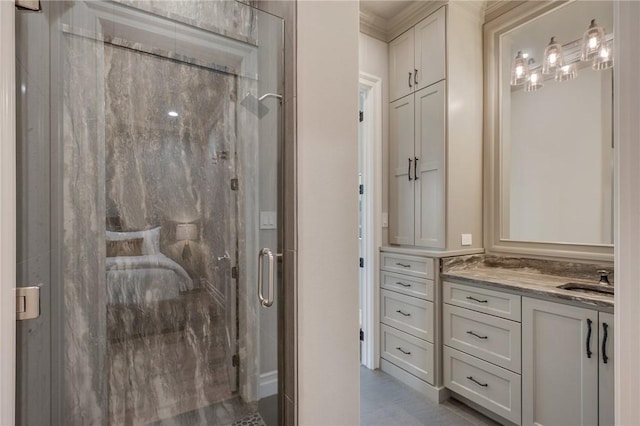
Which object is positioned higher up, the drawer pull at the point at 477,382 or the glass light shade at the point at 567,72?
the glass light shade at the point at 567,72

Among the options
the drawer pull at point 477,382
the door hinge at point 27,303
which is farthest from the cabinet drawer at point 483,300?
the door hinge at point 27,303

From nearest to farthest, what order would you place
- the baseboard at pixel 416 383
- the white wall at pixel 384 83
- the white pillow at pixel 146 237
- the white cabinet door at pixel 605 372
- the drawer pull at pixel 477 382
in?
the white pillow at pixel 146 237
the white cabinet door at pixel 605 372
the drawer pull at pixel 477 382
the baseboard at pixel 416 383
the white wall at pixel 384 83

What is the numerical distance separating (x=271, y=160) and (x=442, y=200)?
5.01ft

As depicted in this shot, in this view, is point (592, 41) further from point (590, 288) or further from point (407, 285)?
point (407, 285)

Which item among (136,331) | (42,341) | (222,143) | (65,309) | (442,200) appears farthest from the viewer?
(442,200)

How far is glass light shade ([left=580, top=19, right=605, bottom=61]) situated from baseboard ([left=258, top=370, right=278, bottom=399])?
2.53m

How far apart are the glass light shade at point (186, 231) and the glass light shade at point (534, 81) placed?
2493 millimetres

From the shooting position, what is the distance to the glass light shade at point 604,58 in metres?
1.94

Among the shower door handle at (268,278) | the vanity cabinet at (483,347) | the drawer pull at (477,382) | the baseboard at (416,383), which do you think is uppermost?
the shower door handle at (268,278)

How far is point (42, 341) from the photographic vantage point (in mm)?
1054

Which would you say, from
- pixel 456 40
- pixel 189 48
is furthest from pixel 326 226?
pixel 456 40

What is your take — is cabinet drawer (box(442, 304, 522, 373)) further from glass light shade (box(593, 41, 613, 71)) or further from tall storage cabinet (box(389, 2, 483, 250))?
glass light shade (box(593, 41, 613, 71))

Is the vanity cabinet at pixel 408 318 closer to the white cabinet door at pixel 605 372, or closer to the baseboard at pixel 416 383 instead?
the baseboard at pixel 416 383

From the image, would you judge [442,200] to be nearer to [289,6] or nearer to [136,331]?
[289,6]
